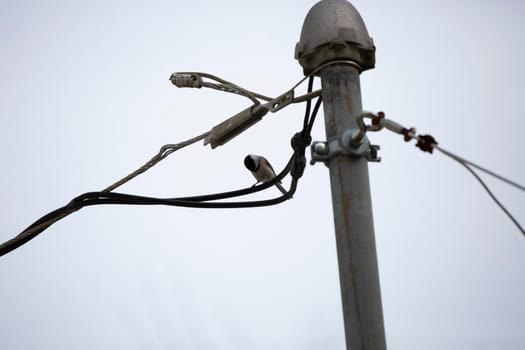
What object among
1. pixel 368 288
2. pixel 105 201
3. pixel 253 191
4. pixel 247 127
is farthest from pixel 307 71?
pixel 105 201

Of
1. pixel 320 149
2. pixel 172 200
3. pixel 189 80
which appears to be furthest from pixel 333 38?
pixel 172 200

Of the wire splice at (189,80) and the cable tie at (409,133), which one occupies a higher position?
the wire splice at (189,80)

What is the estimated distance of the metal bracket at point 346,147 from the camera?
2840 mm

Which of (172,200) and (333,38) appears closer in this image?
(333,38)

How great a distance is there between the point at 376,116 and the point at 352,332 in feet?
3.33

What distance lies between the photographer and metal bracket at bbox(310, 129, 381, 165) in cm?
284

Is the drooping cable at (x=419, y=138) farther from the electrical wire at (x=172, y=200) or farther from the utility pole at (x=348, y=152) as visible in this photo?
the electrical wire at (x=172, y=200)

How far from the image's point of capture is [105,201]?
12.4ft

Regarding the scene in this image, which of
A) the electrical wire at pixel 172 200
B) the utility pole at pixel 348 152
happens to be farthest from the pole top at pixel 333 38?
the electrical wire at pixel 172 200

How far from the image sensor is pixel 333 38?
3.04 metres

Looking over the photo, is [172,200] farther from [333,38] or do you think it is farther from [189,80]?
[333,38]

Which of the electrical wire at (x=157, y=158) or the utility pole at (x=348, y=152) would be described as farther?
the electrical wire at (x=157, y=158)

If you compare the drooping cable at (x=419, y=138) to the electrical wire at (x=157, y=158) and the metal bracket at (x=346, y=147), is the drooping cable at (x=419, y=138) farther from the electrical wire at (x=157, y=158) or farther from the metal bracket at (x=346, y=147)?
the electrical wire at (x=157, y=158)

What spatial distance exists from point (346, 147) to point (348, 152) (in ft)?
0.09
